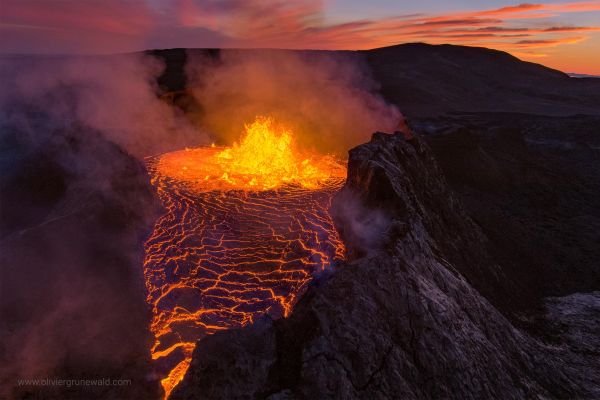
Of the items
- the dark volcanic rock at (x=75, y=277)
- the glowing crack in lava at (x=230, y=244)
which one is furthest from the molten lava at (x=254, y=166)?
the dark volcanic rock at (x=75, y=277)

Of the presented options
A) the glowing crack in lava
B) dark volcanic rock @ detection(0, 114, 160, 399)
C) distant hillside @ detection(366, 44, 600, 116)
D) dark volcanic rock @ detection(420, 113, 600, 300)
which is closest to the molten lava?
the glowing crack in lava

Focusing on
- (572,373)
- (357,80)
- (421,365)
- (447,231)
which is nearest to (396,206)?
(447,231)

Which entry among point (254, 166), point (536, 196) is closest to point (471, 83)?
point (536, 196)

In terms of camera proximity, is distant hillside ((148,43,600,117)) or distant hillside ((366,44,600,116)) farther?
distant hillside ((366,44,600,116))

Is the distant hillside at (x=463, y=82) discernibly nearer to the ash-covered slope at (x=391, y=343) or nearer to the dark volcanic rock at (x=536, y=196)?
the dark volcanic rock at (x=536, y=196)

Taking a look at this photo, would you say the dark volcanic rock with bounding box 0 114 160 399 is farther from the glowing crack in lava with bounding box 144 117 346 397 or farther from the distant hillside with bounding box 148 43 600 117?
the distant hillside with bounding box 148 43 600 117

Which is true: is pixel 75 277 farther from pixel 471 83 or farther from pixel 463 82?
pixel 471 83
